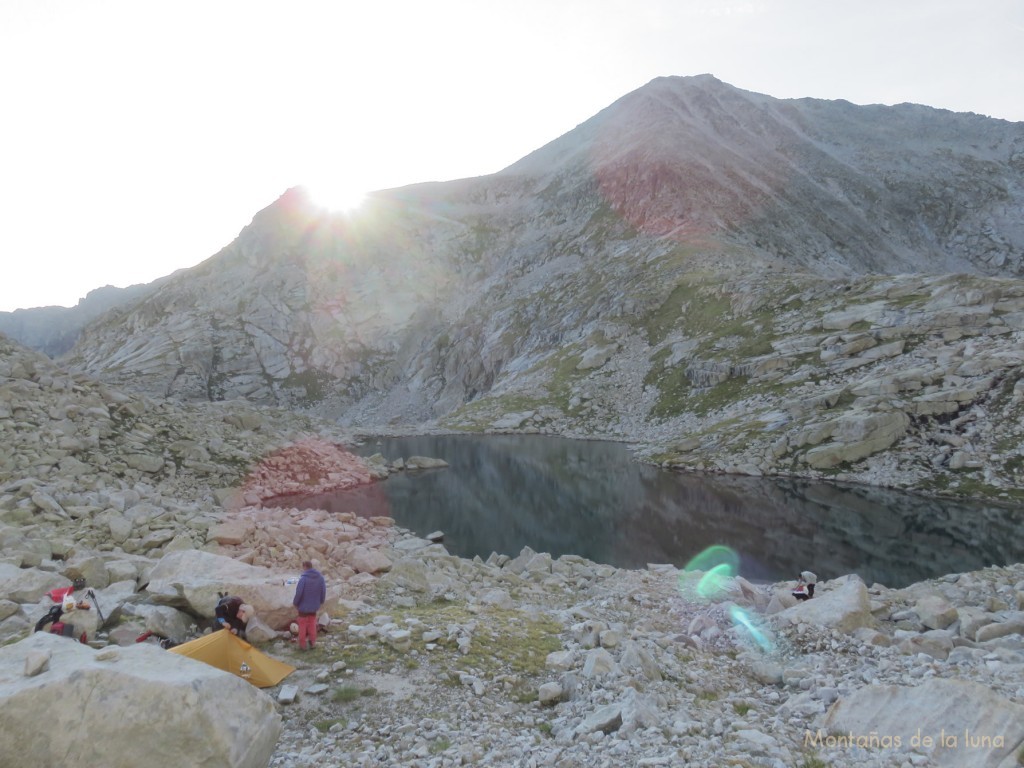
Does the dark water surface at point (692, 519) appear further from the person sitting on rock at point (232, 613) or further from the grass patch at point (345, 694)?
the grass patch at point (345, 694)

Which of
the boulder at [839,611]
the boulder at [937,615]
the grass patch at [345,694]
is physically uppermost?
the grass patch at [345,694]

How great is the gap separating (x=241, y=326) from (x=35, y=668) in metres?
161

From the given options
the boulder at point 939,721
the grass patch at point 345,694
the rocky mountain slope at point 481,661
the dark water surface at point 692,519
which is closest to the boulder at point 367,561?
the rocky mountain slope at point 481,661

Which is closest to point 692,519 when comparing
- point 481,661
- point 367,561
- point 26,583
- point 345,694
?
point 367,561

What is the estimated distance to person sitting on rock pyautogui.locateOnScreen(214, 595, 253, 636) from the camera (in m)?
13.3

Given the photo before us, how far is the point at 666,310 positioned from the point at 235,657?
343 ft

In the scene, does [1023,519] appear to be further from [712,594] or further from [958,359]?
[712,594]

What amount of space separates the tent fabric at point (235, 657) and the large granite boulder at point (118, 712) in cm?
335

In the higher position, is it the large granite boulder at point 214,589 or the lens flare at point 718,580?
the large granite boulder at point 214,589

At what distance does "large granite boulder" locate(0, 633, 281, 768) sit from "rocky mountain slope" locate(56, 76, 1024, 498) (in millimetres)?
56067

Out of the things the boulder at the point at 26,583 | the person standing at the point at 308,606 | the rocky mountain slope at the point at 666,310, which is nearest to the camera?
the boulder at the point at 26,583

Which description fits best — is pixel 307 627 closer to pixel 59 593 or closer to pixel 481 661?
pixel 481 661

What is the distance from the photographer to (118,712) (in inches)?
307

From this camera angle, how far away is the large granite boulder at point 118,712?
755 centimetres
